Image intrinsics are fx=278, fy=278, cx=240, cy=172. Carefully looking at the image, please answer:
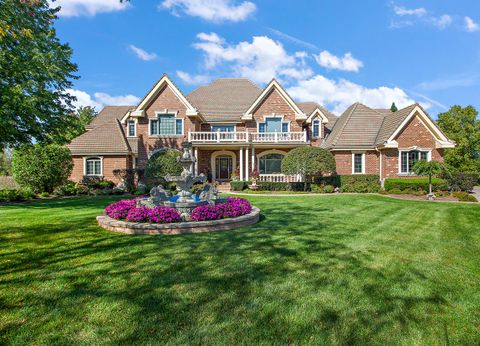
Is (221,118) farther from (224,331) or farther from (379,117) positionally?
(224,331)

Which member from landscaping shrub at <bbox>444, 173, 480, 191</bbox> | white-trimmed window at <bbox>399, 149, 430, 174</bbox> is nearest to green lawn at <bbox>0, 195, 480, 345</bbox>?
landscaping shrub at <bbox>444, 173, 480, 191</bbox>

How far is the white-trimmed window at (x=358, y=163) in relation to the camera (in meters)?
25.2

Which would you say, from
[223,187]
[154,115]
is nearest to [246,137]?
[223,187]

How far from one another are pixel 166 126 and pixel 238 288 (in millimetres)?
24220

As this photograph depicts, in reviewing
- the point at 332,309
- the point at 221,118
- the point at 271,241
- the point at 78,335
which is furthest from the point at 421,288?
the point at 221,118

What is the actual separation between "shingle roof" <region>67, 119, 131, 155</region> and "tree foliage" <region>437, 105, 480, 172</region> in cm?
4074

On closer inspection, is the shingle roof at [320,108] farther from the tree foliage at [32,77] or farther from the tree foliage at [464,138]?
the tree foliage at [32,77]

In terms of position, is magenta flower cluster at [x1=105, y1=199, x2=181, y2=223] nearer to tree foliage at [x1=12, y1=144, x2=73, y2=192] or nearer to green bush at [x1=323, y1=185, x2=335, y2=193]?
tree foliage at [x1=12, y1=144, x2=73, y2=192]

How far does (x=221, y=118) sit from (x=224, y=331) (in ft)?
85.6

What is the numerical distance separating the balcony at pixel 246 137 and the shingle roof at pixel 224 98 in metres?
2.17

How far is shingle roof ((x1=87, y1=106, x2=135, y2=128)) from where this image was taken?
112ft

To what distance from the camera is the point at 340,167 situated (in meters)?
25.2

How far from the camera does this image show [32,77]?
48.8 ft

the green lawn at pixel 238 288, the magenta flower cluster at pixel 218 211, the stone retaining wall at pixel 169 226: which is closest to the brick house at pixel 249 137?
the magenta flower cluster at pixel 218 211
